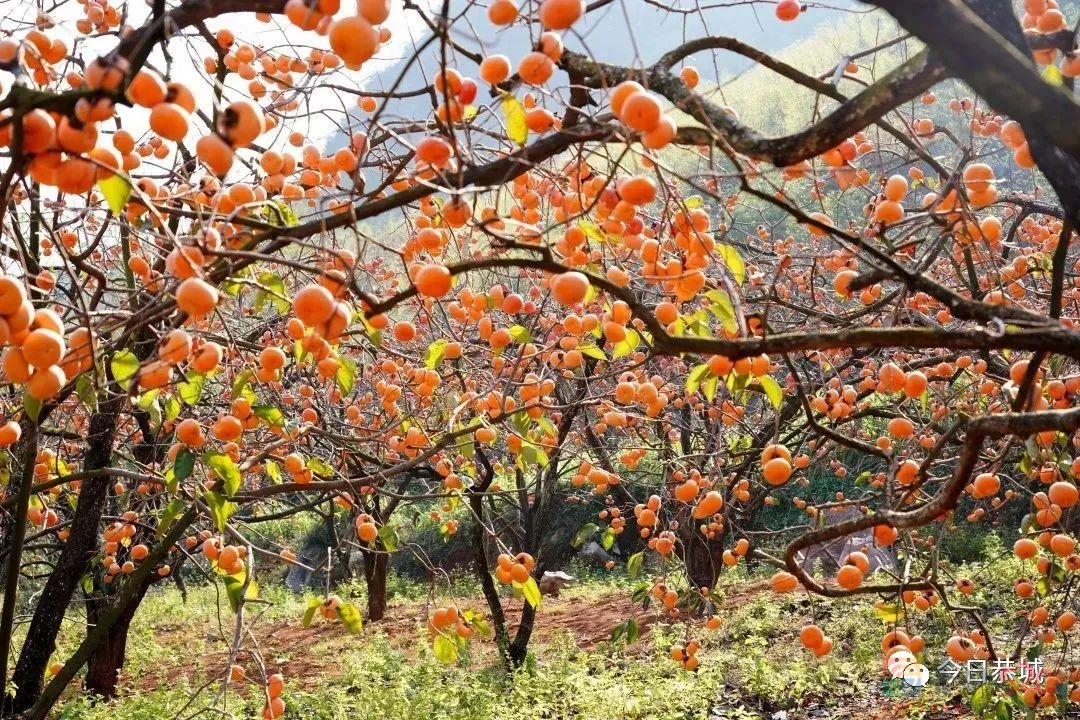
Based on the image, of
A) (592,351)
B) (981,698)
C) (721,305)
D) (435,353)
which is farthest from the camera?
(981,698)

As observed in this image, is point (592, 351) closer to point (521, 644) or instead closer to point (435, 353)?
point (435, 353)

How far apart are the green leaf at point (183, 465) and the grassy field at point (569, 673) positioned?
235 cm

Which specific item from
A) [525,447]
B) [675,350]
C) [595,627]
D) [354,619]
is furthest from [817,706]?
[675,350]

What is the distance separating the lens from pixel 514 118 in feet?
4.82

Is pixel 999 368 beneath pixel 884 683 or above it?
above

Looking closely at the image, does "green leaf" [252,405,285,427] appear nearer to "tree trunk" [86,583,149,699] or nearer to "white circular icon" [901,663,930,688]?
"white circular icon" [901,663,930,688]

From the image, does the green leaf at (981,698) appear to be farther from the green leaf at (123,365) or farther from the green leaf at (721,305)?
the green leaf at (123,365)

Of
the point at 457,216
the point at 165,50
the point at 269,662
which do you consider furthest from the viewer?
the point at 269,662

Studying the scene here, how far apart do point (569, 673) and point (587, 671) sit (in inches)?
7.2

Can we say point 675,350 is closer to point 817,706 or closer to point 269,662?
point 817,706

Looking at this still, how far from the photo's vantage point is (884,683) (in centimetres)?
547

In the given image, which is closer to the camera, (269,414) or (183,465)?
(183,465)

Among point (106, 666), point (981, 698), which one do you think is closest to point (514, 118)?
point (981, 698)

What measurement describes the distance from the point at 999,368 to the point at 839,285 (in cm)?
160
